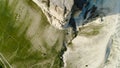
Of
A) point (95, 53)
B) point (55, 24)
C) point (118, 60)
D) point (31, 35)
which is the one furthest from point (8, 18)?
point (118, 60)

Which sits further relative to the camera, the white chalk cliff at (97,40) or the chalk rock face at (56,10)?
the white chalk cliff at (97,40)

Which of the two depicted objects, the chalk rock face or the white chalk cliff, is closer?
the chalk rock face

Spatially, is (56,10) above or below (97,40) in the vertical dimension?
above

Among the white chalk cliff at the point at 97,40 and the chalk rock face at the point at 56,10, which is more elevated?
the chalk rock face at the point at 56,10

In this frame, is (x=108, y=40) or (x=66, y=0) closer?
(x=66, y=0)

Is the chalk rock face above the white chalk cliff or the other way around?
above

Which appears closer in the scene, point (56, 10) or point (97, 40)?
point (56, 10)

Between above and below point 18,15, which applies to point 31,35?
below

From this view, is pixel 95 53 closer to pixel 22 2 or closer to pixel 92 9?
pixel 92 9
